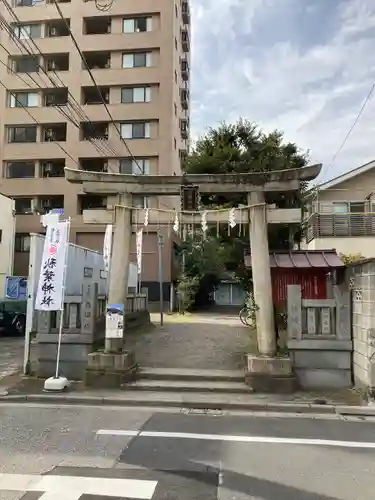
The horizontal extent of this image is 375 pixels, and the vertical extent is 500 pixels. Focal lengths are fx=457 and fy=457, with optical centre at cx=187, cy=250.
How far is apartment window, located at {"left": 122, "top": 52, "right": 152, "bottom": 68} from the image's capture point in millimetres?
33719

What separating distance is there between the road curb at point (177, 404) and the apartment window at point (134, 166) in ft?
83.1

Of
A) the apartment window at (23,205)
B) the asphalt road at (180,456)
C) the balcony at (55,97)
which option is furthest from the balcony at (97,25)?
the asphalt road at (180,456)

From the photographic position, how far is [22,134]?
3481 cm

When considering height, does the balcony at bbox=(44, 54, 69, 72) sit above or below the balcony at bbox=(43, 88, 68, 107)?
above

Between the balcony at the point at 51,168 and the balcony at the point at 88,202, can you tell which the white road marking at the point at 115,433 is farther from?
the balcony at the point at 51,168

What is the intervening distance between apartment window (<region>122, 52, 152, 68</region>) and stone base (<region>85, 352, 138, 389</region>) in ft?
94.5

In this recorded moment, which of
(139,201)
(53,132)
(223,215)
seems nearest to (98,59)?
(53,132)

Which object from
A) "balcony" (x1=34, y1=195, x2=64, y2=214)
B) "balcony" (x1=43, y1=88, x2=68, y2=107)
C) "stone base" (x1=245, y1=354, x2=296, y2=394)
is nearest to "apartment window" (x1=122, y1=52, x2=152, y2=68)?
"balcony" (x1=43, y1=88, x2=68, y2=107)

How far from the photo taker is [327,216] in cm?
2078

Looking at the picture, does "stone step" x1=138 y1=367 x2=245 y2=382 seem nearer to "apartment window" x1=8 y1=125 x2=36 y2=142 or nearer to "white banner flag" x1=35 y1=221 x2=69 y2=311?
"white banner flag" x1=35 y1=221 x2=69 y2=311

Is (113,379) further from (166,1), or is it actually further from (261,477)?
(166,1)

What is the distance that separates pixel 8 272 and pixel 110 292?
22.2m

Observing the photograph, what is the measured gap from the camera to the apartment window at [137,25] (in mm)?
33938

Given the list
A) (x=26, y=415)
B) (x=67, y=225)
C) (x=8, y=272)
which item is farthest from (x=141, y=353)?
(x=8, y=272)
